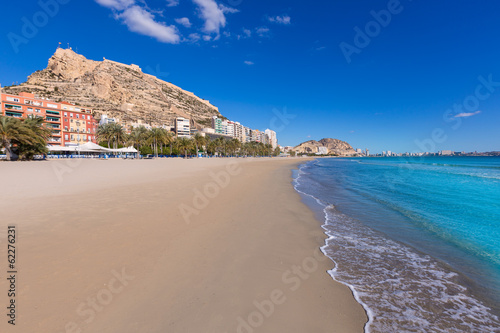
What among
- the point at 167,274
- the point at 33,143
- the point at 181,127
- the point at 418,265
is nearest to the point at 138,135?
the point at 33,143

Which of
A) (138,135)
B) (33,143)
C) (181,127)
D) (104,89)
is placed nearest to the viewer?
(33,143)

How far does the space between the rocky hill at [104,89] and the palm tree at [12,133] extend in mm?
94690

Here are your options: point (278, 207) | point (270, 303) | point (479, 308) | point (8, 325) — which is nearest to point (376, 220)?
point (278, 207)

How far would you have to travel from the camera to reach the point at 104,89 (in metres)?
133

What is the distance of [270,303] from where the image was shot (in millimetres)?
3252

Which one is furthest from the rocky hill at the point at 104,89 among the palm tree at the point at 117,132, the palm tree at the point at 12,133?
the palm tree at the point at 12,133

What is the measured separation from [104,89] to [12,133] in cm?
12891

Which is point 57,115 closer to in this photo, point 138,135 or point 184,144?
point 138,135

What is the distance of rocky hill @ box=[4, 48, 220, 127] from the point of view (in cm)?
11812

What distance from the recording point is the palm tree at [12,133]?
2942 cm

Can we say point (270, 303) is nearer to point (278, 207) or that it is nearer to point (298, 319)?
point (298, 319)

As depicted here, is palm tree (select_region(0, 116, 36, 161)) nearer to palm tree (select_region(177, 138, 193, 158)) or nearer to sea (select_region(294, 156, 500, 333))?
sea (select_region(294, 156, 500, 333))

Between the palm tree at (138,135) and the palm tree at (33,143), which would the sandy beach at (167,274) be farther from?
the palm tree at (138,135)

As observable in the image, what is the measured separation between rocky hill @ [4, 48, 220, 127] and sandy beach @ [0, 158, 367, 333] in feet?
436
